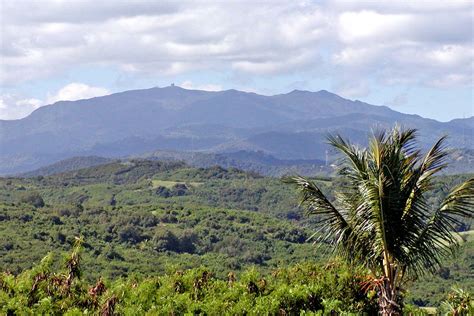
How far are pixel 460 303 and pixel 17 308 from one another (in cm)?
1105

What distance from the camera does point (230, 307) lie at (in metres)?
18.0

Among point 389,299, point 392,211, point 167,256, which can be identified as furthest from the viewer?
point 167,256

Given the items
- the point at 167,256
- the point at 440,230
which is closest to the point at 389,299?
the point at 440,230

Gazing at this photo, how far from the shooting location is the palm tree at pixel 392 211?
53.1 feet

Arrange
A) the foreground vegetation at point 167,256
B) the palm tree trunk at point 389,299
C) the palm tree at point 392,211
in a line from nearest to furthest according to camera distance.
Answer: the palm tree trunk at point 389,299, the palm tree at point 392,211, the foreground vegetation at point 167,256

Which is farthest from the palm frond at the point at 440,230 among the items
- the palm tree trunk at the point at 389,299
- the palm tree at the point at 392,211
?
the palm tree trunk at the point at 389,299

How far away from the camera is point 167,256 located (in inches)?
3639

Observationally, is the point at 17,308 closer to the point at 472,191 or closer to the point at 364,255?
the point at 364,255

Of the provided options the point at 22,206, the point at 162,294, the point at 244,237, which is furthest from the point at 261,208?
the point at 162,294

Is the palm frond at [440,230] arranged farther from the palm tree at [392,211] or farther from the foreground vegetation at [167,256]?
the foreground vegetation at [167,256]

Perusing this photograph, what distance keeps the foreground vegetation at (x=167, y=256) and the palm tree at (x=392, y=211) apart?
573 millimetres

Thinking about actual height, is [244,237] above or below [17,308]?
below

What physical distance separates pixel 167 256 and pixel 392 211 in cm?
7818

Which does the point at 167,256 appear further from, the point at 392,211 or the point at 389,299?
the point at 392,211
